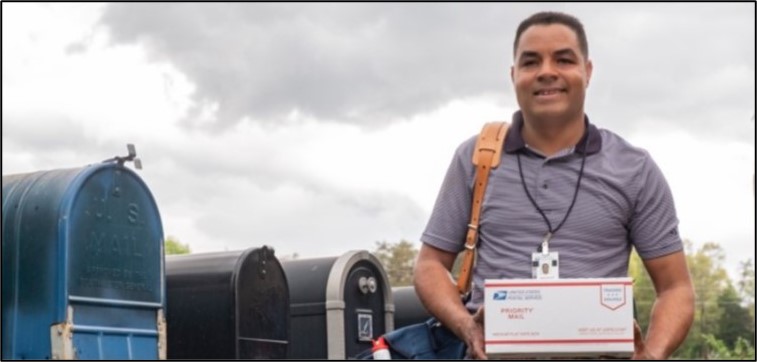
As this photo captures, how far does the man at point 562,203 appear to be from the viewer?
288 cm

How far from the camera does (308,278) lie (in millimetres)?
10375

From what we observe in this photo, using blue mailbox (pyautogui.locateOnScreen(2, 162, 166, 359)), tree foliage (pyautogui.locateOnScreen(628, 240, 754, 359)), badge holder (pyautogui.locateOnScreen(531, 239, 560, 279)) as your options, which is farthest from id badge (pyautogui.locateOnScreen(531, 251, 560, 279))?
tree foliage (pyautogui.locateOnScreen(628, 240, 754, 359))

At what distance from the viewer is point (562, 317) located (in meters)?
2.57

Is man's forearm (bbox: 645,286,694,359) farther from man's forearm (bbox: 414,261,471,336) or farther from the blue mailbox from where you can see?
the blue mailbox

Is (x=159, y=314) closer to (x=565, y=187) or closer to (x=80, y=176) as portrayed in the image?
(x=80, y=176)

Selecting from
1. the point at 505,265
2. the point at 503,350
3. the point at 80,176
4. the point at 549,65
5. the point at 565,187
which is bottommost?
the point at 503,350

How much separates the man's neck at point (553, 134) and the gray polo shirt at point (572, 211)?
23 millimetres

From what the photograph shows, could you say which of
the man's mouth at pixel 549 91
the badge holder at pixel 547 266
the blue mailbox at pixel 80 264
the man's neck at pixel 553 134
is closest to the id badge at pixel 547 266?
the badge holder at pixel 547 266

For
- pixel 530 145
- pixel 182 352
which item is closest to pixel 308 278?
pixel 182 352

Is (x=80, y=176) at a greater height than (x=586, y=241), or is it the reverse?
(x=80, y=176)

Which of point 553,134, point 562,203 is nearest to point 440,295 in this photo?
point 562,203

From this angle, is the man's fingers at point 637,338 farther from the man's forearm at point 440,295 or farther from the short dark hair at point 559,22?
the short dark hair at point 559,22

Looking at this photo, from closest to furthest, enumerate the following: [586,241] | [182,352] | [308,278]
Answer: [586,241] → [182,352] → [308,278]

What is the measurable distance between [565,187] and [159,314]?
4877 mm
